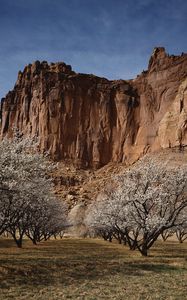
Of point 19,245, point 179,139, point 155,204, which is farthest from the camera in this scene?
point 179,139

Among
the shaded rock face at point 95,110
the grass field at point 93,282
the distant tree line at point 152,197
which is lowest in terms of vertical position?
the grass field at point 93,282

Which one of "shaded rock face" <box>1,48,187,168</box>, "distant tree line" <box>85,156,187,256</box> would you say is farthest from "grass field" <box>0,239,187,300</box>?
"shaded rock face" <box>1,48,187,168</box>

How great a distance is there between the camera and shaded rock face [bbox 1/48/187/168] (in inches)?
6142

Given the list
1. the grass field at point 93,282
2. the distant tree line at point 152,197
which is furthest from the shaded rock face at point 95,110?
the grass field at point 93,282

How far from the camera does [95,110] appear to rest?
178500mm

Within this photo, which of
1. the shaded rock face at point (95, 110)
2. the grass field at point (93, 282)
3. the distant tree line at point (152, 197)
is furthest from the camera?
the shaded rock face at point (95, 110)

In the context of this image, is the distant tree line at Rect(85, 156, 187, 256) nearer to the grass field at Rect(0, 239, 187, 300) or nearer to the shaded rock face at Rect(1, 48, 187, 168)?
the grass field at Rect(0, 239, 187, 300)

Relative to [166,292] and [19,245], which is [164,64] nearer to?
[19,245]

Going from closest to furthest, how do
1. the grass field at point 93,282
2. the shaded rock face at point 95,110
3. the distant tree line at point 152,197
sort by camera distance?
the grass field at point 93,282 → the distant tree line at point 152,197 → the shaded rock face at point 95,110

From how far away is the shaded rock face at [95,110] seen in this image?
156 meters

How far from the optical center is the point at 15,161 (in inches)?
789

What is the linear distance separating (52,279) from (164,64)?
147 meters

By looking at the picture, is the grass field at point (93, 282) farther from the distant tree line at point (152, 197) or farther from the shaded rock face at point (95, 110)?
the shaded rock face at point (95, 110)

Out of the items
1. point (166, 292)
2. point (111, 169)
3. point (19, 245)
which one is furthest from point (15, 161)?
point (111, 169)
